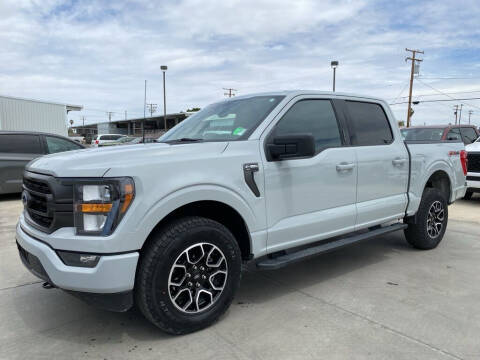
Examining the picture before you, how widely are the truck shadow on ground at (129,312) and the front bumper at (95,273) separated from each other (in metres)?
0.55

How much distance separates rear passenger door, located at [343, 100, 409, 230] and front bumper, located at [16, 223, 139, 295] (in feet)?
8.05

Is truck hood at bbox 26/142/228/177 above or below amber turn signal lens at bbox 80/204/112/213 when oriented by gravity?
above

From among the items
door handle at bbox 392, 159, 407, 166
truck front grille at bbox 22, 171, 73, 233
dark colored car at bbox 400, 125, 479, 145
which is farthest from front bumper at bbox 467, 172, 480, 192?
truck front grille at bbox 22, 171, 73, 233

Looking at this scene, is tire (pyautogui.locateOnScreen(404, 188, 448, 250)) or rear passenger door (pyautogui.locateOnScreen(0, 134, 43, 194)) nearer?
tire (pyautogui.locateOnScreen(404, 188, 448, 250))

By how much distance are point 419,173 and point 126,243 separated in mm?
3748

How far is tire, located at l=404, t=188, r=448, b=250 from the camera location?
4980 mm

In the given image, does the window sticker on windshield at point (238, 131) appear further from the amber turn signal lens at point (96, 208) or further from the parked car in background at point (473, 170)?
the parked car in background at point (473, 170)

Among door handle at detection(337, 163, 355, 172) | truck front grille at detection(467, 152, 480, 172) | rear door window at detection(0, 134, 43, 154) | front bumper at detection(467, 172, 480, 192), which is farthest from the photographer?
rear door window at detection(0, 134, 43, 154)

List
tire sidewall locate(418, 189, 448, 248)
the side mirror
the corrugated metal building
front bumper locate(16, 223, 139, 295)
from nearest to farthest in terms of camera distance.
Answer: front bumper locate(16, 223, 139, 295), the side mirror, tire sidewall locate(418, 189, 448, 248), the corrugated metal building

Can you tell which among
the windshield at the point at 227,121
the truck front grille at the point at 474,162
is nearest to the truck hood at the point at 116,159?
the windshield at the point at 227,121

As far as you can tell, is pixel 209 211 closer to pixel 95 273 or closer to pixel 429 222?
pixel 95 273

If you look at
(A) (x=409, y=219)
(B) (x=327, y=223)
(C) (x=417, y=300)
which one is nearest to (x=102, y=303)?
(B) (x=327, y=223)

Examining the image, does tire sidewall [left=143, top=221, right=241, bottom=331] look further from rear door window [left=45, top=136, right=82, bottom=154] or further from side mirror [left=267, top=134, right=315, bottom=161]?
rear door window [left=45, top=136, right=82, bottom=154]

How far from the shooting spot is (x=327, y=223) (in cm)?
375
